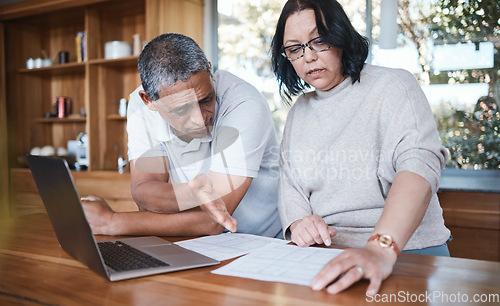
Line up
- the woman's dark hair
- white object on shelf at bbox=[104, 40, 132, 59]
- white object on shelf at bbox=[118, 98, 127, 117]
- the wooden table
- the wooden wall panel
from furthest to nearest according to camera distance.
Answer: white object on shelf at bbox=[118, 98, 127, 117]
white object on shelf at bbox=[104, 40, 132, 59]
the wooden wall panel
the woman's dark hair
the wooden table

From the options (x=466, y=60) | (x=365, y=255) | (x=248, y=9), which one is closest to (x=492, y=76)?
(x=466, y=60)

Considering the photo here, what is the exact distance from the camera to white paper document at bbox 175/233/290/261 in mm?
1020

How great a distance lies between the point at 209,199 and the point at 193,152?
0.40 m

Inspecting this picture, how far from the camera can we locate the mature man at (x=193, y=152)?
1273mm

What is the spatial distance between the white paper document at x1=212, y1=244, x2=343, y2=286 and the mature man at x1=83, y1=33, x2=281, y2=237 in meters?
0.19

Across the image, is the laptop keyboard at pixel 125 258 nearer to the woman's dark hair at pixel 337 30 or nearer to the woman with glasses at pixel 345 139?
the woman with glasses at pixel 345 139

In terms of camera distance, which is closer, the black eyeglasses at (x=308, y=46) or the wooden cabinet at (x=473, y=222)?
the black eyeglasses at (x=308, y=46)

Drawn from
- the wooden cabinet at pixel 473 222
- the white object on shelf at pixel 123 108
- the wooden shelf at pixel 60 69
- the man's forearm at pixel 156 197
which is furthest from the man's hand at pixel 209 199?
the wooden shelf at pixel 60 69

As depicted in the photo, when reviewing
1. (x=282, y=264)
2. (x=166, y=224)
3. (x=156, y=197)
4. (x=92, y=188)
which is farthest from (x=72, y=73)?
(x=282, y=264)

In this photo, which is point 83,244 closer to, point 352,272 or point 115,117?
point 352,272

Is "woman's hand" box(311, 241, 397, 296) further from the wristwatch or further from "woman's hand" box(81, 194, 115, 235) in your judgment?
"woman's hand" box(81, 194, 115, 235)

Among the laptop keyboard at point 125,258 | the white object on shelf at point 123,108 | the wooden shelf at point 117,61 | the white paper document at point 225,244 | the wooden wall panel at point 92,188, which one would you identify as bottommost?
the wooden wall panel at point 92,188

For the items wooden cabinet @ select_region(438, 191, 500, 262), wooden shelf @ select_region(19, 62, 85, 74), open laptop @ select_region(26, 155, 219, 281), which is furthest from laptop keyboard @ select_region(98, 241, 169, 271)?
wooden shelf @ select_region(19, 62, 85, 74)

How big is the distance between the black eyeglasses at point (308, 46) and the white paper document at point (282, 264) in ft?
1.99
